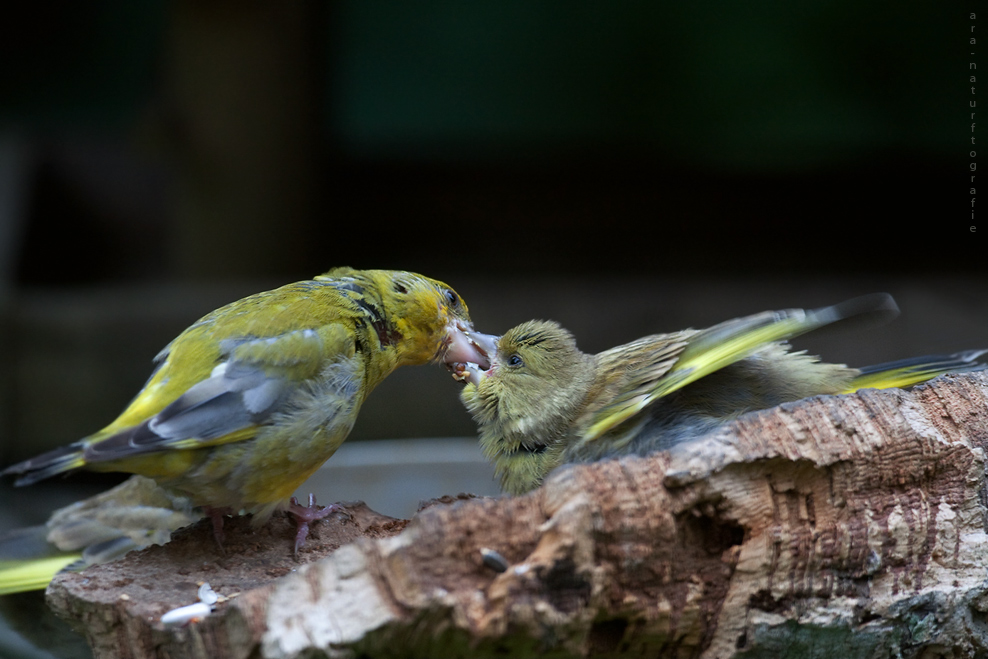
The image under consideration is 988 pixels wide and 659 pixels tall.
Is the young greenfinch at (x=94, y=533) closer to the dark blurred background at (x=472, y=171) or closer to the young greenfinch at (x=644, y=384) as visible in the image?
the young greenfinch at (x=644, y=384)

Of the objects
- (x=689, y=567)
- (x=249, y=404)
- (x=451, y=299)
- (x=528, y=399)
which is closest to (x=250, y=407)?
(x=249, y=404)

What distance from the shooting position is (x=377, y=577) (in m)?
1.67

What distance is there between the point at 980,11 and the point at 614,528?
18.9 feet

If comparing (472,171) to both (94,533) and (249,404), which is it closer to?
(94,533)

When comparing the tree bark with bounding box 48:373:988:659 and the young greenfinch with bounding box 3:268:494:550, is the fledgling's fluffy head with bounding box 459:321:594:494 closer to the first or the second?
the young greenfinch with bounding box 3:268:494:550

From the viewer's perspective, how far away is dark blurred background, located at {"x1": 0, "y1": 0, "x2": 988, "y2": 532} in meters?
5.92

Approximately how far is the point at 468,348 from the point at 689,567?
1.43 m

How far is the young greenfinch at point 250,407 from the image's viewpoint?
2.31 metres

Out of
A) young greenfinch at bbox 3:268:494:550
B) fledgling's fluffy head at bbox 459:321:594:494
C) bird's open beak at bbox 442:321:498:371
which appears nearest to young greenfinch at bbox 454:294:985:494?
Answer: fledgling's fluffy head at bbox 459:321:594:494

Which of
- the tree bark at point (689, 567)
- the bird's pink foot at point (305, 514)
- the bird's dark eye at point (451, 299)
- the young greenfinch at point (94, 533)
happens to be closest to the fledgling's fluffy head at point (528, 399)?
the bird's dark eye at point (451, 299)

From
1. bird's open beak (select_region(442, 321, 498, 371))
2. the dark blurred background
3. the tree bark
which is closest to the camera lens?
the tree bark

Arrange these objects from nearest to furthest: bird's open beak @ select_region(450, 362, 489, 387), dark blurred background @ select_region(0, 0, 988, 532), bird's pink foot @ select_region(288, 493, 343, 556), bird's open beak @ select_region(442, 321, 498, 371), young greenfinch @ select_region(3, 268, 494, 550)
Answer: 1. young greenfinch @ select_region(3, 268, 494, 550)
2. bird's pink foot @ select_region(288, 493, 343, 556)
3. bird's open beak @ select_region(450, 362, 489, 387)
4. bird's open beak @ select_region(442, 321, 498, 371)
5. dark blurred background @ select_region(0, 0, 988, 532)

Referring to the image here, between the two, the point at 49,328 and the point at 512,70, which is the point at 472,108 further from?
the point at 49,328

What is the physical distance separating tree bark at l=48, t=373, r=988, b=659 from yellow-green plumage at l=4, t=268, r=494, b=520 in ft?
1.13
